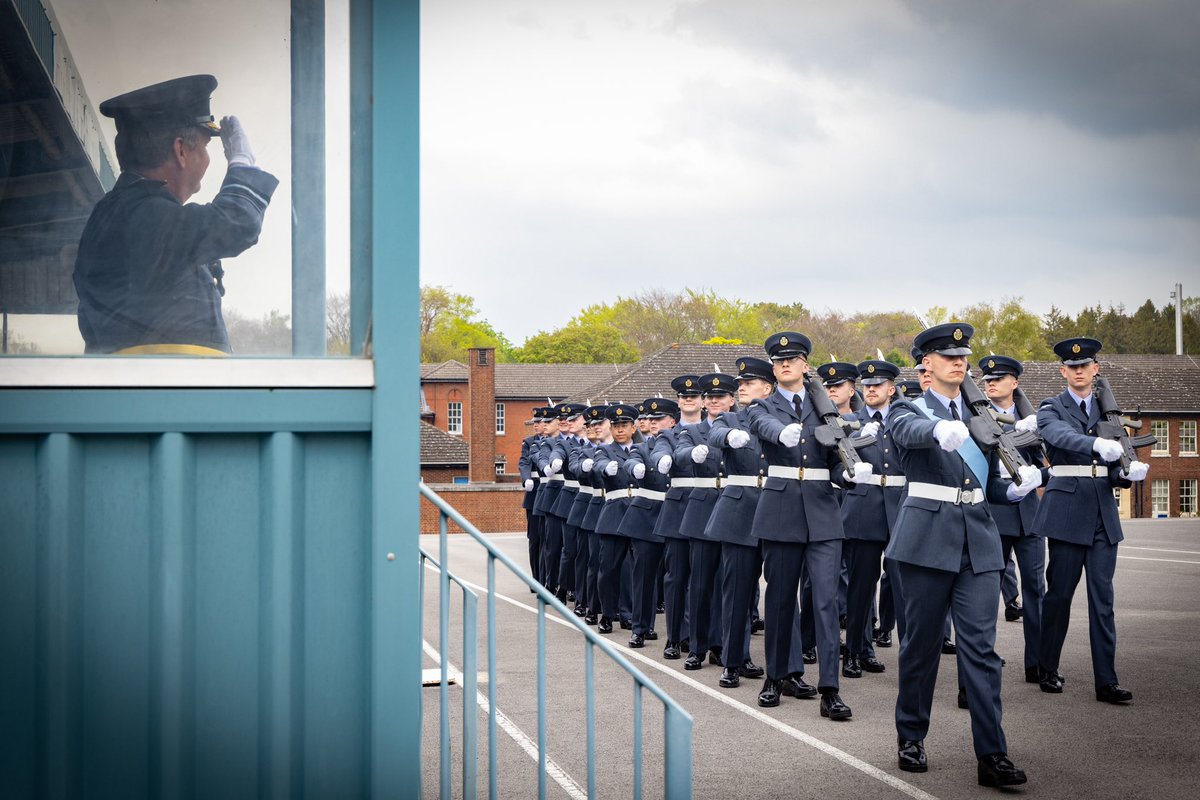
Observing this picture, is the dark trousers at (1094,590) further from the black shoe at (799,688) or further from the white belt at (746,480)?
the white belt at (746,480)

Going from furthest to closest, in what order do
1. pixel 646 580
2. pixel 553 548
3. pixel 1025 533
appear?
pixel 553 548, pixel 646 580, pixel 1025 533

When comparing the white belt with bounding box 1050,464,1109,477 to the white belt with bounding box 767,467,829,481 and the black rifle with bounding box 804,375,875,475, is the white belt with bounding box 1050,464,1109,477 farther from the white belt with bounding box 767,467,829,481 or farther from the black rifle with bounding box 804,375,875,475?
the white belt with bounding box 767,467,829,481

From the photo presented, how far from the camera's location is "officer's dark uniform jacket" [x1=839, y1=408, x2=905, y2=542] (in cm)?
941

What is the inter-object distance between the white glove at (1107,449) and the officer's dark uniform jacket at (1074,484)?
0.04m

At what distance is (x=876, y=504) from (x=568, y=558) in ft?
18.6

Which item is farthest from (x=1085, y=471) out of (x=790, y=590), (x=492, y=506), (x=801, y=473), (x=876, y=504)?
(x=492, y=506)

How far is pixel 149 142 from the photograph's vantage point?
3.53 m

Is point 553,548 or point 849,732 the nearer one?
point 849,732

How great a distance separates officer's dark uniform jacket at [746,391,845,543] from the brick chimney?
145 feet

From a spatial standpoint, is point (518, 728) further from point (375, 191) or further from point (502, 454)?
point (502, 454)

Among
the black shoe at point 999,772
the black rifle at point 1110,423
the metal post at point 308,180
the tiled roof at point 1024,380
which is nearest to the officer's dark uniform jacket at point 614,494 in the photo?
the black rifle at point 1110,423

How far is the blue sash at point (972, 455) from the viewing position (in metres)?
6.39

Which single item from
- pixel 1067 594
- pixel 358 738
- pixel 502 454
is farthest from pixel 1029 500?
pixel 502 454

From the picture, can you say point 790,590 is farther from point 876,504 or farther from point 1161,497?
point 1161,497
